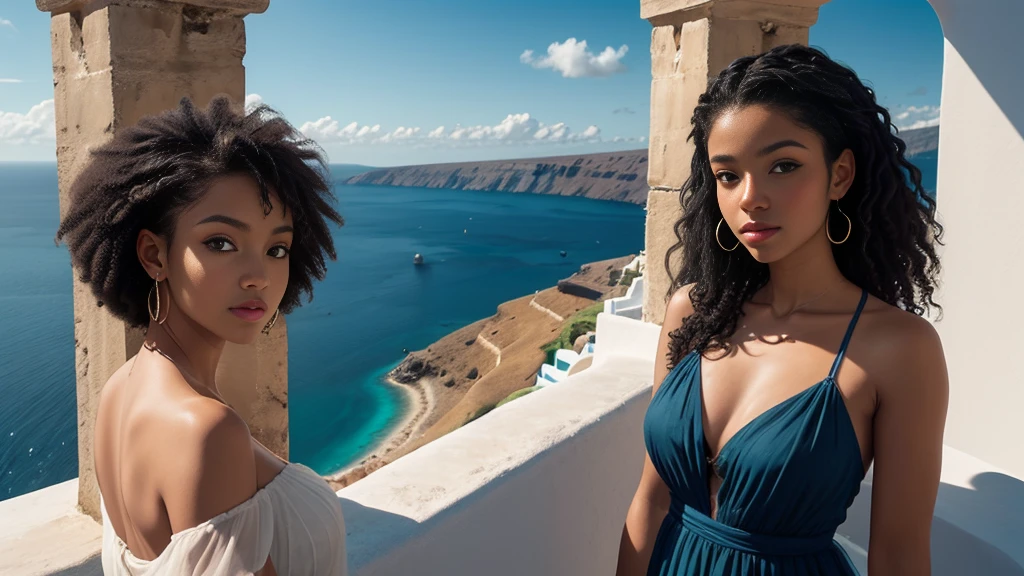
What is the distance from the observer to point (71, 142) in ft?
6.72

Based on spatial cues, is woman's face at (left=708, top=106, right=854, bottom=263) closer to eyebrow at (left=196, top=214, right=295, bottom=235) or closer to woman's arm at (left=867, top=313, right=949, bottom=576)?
woman's arm at (left=867, top=313, right=949, bottom=576)

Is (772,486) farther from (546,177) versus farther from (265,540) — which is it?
(546,177)

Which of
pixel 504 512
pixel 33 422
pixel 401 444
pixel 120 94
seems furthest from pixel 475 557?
pixel 33 422

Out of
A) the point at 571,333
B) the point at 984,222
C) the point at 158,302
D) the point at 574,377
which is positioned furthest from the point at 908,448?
the point at 571,333

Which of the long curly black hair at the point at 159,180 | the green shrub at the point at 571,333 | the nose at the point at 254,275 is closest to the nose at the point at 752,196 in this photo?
the long curly black hair at the point at 159,180

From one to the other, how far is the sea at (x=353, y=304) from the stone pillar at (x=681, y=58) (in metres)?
1.75

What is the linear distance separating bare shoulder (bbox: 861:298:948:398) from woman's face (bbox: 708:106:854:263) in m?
0.23

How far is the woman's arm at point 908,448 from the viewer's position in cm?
133

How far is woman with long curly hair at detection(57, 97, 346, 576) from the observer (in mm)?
1012

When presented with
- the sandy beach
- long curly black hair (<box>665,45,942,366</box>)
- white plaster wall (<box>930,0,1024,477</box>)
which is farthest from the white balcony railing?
the sandy beach

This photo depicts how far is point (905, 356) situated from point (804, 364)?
19 cm

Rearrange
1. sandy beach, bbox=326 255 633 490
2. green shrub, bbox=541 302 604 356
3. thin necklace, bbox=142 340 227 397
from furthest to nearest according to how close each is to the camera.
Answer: sandy beach, bbox=326 255 633 490 < green shrub, bbox=541 302 604 356 < thin necklace, bbox=142 340 227 397

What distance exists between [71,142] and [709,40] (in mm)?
2315

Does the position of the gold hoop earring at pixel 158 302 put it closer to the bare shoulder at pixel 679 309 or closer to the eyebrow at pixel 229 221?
the eyebrow at pixel 229 221
